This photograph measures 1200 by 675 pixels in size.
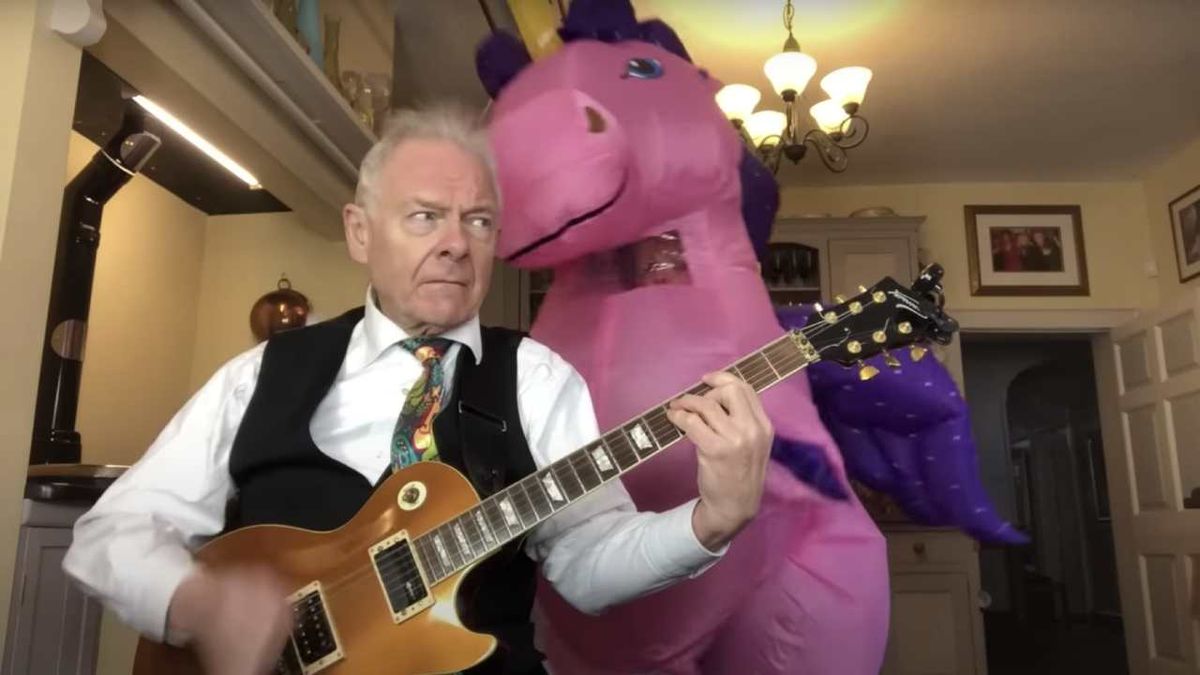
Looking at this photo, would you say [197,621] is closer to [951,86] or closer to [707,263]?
[707,263]

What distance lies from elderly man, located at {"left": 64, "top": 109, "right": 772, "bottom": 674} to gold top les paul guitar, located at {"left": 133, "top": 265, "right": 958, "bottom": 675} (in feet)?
0.11

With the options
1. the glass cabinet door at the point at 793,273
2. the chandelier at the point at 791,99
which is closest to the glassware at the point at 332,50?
the chandelier at the point at 791,99

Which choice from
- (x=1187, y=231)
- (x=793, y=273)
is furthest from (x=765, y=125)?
(x=1187, y=231)

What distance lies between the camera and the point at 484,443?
0.88 meters

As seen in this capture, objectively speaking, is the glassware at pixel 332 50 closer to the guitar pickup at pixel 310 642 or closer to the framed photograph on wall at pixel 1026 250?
the guitar pickup at pixel 310 642

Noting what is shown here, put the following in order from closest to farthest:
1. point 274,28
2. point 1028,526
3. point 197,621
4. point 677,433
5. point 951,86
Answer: point 197,621 < point 677,433 < point 274,28 < point 951,86 < point 1028,526

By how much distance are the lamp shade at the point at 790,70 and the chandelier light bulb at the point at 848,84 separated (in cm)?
7

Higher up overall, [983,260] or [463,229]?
[983,260]

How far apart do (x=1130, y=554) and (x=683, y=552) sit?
3619 millimetres

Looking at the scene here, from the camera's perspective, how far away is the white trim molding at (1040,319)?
3691 millimetres

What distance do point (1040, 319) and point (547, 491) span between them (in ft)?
11.4

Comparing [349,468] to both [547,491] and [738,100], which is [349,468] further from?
[738,100]

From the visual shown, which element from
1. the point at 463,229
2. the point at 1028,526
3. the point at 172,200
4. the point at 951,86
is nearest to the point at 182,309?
the point at 172,200

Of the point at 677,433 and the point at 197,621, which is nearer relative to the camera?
the point at 197,621
